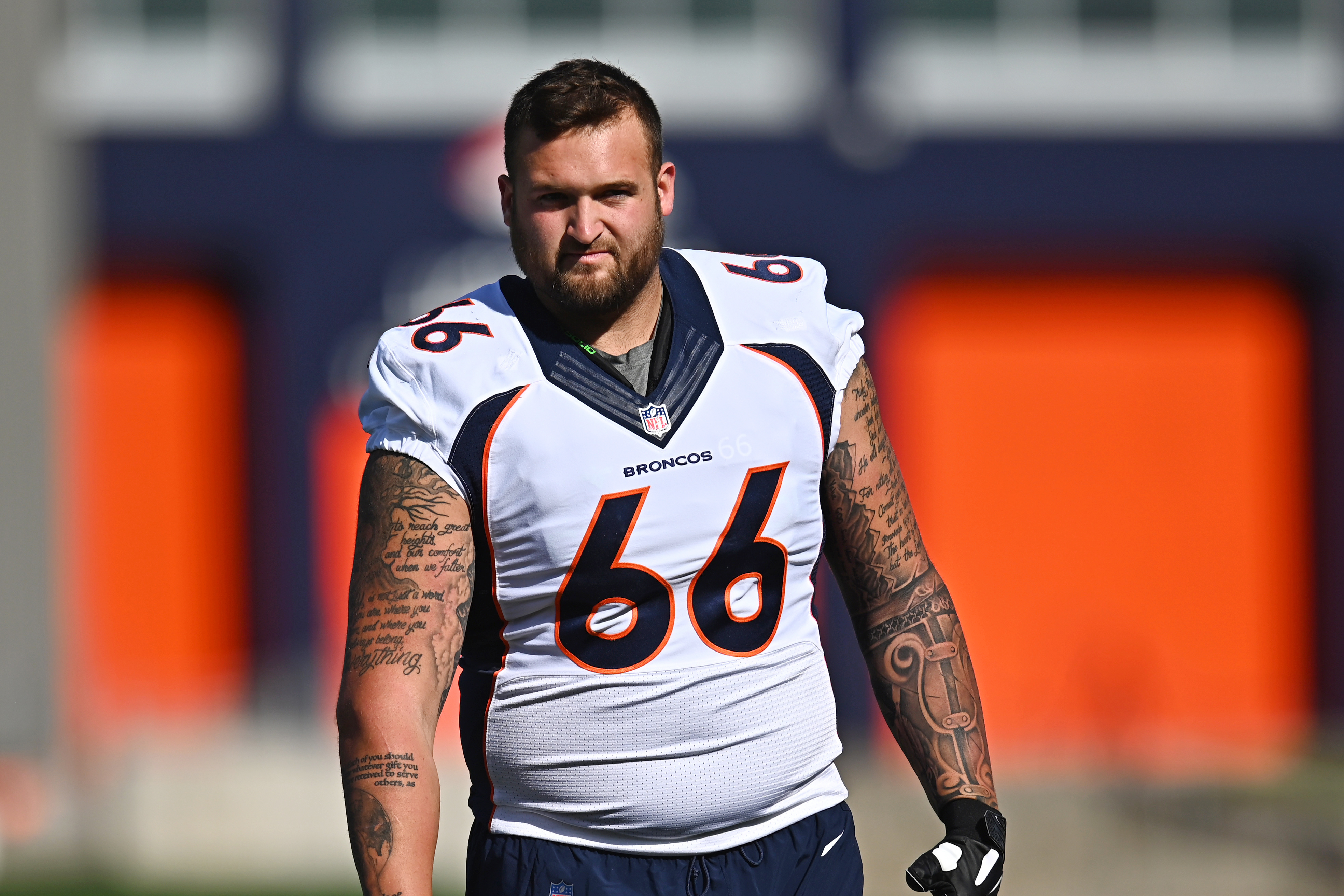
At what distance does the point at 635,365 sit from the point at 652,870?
3.04ft

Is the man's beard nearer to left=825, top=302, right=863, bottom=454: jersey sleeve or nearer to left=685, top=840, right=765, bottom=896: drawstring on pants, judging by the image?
left=825, top=302, right=863, bottom=454: jersey sleeve

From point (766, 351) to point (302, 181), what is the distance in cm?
1518

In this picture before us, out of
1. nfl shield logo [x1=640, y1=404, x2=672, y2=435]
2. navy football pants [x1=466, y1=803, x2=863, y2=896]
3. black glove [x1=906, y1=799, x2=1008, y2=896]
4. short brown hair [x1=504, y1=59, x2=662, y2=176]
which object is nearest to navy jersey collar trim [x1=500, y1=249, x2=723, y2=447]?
nfl shield logo [x1=640, y1=404, x2=672, y2=435]

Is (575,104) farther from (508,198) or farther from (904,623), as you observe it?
(904,623)

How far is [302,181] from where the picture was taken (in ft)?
58.7

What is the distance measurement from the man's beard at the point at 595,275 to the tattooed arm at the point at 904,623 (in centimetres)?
50

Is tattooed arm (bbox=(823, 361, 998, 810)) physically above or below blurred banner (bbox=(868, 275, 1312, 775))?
above

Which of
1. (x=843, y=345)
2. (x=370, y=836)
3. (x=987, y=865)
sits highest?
(x=843, y=345)

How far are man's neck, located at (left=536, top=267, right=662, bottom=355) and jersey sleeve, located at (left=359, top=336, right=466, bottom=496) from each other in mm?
315

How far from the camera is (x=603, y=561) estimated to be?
3.21 meters

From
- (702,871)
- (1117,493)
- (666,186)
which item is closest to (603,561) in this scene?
(702,871)

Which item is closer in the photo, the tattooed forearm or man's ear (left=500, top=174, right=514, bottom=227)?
the tattooed forearm

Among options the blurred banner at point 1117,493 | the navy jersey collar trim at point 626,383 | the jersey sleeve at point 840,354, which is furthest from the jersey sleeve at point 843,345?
the blurred banner at point 1117,493

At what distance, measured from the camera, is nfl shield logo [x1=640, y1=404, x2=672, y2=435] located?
328cm
